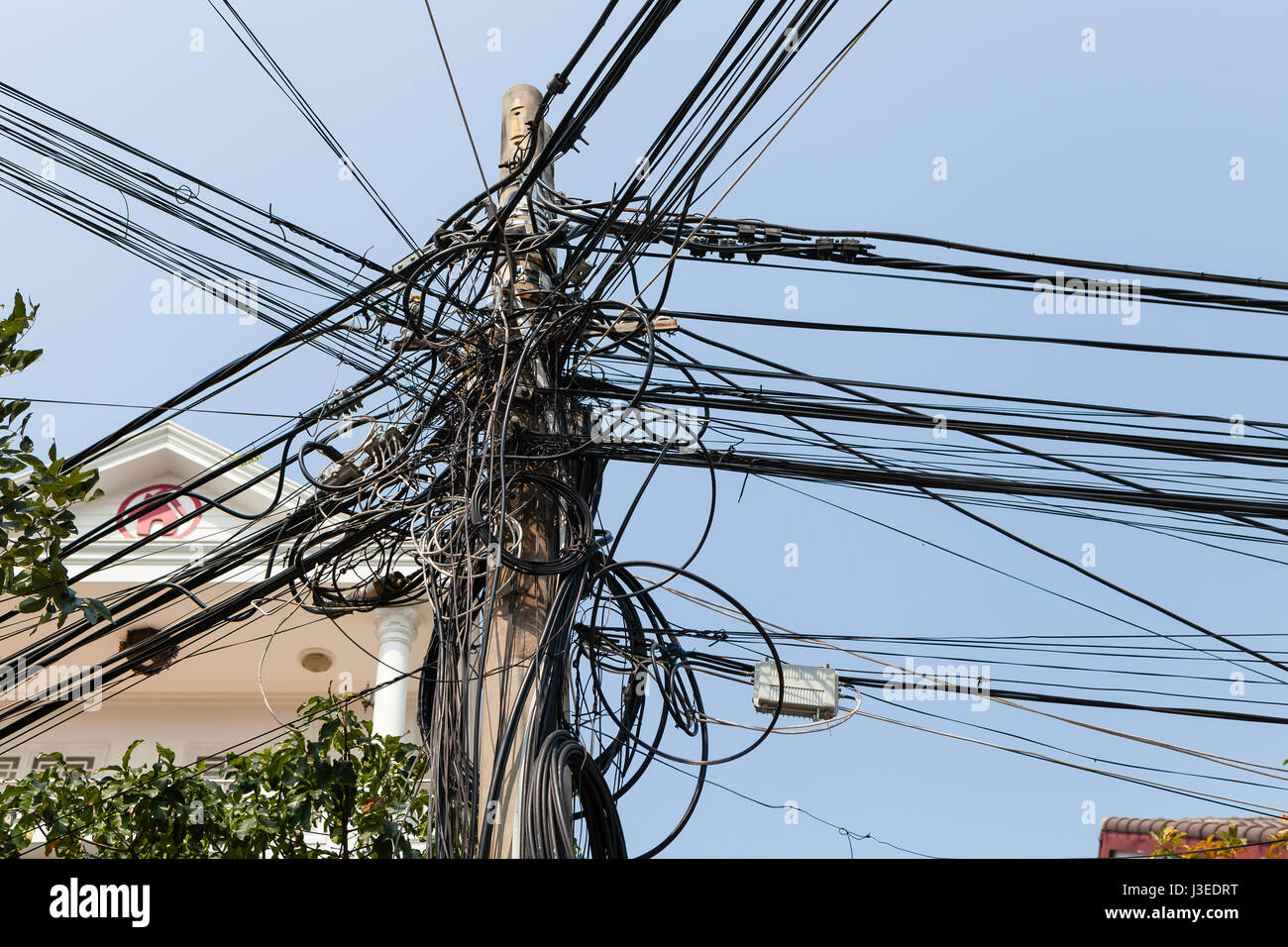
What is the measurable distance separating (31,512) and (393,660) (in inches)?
264

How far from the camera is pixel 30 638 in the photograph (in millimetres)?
11641

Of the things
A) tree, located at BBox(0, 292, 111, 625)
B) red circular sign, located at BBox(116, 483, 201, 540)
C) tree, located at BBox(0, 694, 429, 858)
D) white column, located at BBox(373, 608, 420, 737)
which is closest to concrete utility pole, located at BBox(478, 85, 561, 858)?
tree, located at BBox(0, 694, 429, 858)

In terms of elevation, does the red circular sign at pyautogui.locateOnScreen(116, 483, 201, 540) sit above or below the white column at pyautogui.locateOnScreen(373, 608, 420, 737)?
above

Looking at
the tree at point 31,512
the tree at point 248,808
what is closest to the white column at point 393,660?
the tree at point 248,808

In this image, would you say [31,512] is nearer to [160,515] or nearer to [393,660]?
[393,660]

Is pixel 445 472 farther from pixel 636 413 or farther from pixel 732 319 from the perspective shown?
pixel 732 319

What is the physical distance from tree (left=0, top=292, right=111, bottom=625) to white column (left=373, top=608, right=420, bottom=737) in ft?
20.4

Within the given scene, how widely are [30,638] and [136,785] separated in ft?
23.4

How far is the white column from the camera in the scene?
412 inches

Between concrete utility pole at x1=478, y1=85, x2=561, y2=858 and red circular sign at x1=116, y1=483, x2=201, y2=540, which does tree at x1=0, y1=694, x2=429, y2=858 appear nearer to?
concrete utility pole at x1=478, y1=85, x2=561, y2=858

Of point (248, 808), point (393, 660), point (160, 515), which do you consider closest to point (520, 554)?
point (248, 808)

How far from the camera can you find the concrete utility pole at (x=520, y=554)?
486 centimetres
